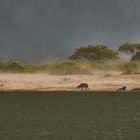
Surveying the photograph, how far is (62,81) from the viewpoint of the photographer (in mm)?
109312

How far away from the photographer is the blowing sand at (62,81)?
103 m

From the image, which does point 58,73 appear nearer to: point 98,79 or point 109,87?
point 98,79
